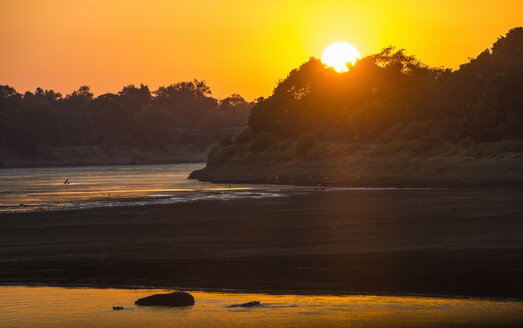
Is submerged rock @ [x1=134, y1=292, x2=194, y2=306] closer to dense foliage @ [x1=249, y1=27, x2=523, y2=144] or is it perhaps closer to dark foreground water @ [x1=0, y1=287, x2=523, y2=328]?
dark foreground water @ [x1=0, y1=287, x2=523, y2=328]

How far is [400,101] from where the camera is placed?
10619cm

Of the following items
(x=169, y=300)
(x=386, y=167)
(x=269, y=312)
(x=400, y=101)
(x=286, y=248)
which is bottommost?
(x=269, y=312)

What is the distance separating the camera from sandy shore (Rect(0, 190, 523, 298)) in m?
21.8

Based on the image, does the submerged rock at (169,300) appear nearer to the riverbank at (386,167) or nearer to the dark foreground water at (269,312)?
the dark foreground water at (269,312)

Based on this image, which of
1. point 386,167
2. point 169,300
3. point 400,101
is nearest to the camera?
point 169,300

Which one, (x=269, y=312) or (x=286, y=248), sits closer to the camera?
(x=269, y=312)

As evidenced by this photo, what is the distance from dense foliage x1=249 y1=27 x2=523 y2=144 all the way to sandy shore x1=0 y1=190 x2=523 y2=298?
39832 mm

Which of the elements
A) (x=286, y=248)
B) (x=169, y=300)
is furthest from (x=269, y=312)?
(x=286, y=248)

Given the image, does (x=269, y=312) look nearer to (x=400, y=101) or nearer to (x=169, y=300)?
(x=169, y=300)

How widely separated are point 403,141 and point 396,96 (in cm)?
2266

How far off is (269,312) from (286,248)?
32.5 ft

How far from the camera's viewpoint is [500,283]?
67.5ft

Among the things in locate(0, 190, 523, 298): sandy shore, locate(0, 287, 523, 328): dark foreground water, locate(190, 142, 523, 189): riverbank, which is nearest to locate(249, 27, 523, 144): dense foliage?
locate(190, 142, 523, 189): riverbank

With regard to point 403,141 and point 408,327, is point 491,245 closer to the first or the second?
point 408,327
